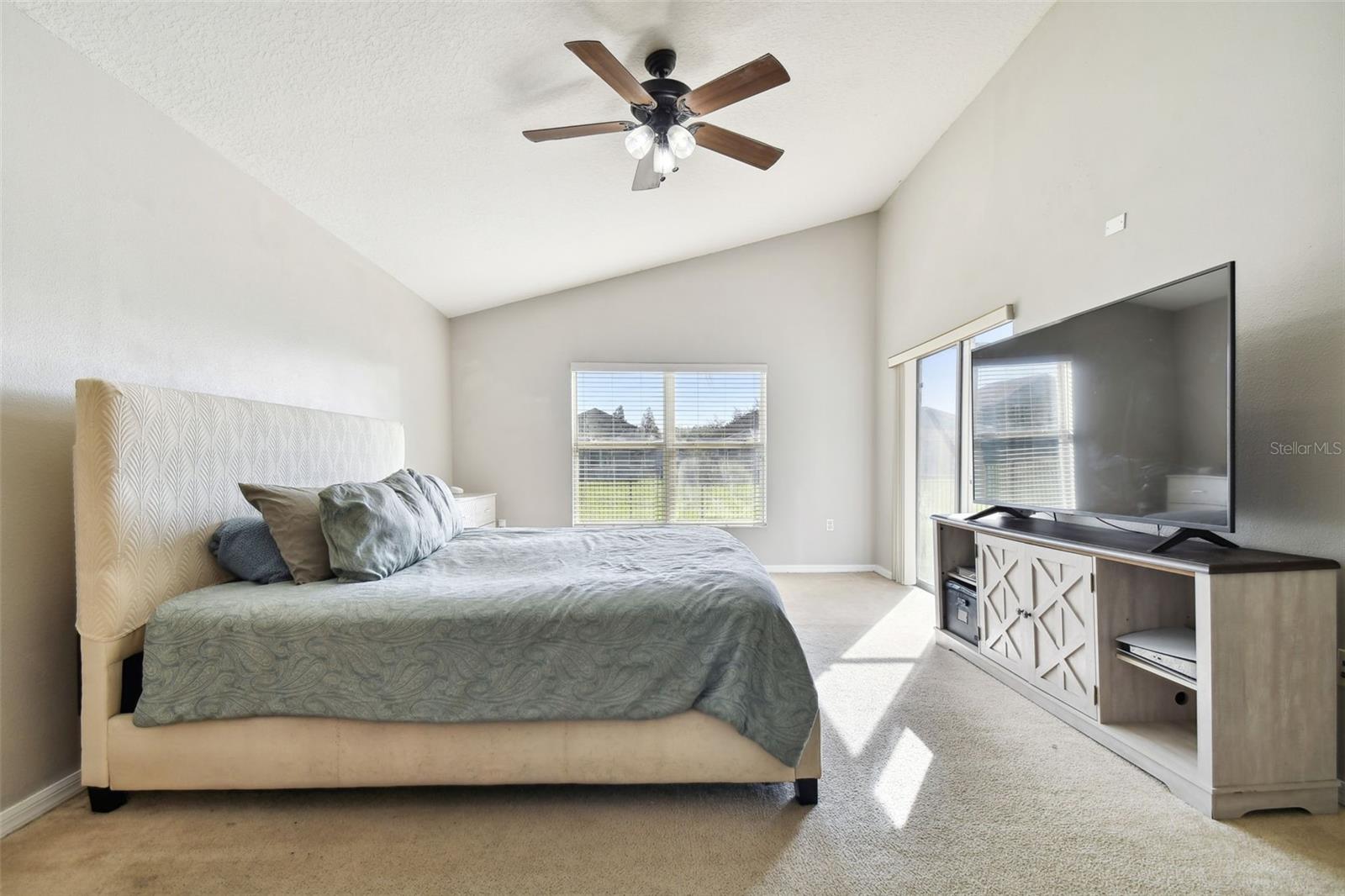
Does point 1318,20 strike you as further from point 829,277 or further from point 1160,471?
point 829,277

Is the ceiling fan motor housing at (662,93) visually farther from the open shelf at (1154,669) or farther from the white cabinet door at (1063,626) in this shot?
the open shelf at (1154,669)

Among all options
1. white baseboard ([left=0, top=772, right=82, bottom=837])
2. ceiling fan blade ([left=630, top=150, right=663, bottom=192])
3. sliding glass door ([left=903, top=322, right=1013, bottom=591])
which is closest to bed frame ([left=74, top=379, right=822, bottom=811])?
white baseboard ([left=0, top=772, right=82, bottom=837])

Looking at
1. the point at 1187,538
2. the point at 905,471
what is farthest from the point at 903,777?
the point at 905,471

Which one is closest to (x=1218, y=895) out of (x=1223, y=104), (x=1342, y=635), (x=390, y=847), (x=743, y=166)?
A: (x=1342, y=635)

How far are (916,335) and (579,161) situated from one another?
2.78 m

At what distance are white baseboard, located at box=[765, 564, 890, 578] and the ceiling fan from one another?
3474 mm

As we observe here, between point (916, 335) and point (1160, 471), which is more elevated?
point (916, 335)

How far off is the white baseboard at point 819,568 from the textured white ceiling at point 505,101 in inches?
116

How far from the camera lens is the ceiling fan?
1.98m

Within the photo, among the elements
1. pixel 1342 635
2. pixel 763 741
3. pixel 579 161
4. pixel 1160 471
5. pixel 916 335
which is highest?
pixel 579 161

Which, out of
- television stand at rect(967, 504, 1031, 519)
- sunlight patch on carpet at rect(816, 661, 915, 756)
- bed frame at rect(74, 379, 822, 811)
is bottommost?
sunlight patch on carpet at rect(816, 661, 915, 756)

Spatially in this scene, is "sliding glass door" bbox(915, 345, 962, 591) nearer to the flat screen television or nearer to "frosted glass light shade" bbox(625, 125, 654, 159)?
the flat screen television

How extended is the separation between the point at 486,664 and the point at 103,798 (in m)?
1.20

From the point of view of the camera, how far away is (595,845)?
152 centimetres
